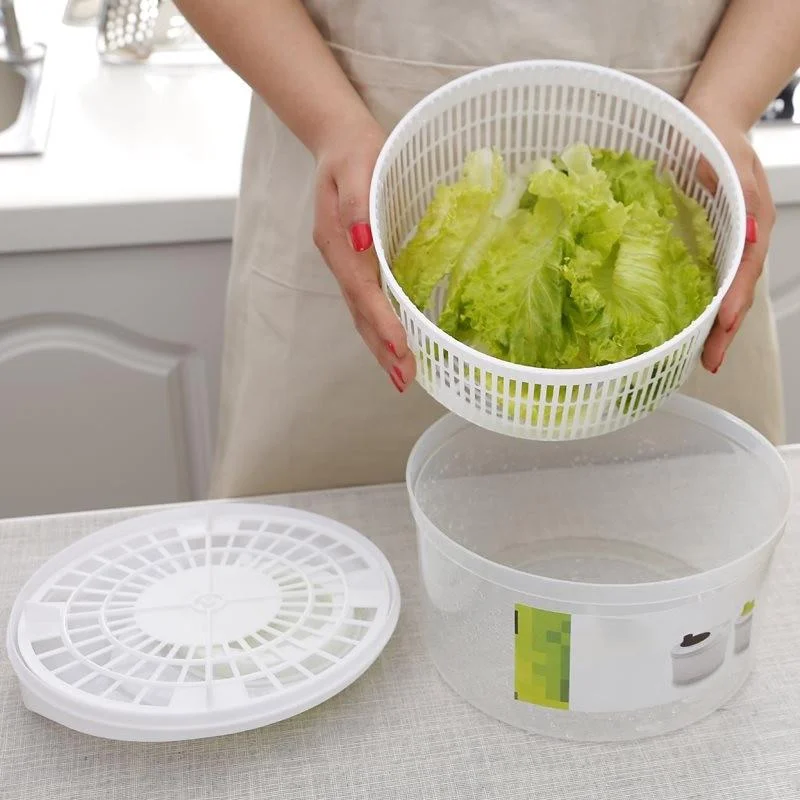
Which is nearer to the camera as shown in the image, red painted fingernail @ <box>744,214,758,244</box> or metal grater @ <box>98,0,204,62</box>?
red painted fingernail @ <box>744,214,758,244</box>

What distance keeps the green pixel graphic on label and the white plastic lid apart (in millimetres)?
88

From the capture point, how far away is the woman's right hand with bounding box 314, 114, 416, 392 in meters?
0.70

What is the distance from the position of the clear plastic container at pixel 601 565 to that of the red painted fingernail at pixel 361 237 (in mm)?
144

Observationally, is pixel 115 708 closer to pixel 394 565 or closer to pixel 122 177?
pixel 394 565

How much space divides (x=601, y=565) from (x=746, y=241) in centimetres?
25

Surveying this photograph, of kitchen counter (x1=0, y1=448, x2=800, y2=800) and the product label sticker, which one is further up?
the product label sticker

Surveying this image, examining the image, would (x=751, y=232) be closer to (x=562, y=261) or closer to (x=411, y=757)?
(x=562, y=261)

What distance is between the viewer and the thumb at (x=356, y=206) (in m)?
0.73

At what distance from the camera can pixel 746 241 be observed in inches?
27.9

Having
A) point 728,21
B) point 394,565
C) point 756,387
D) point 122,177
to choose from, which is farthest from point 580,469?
point 122,177

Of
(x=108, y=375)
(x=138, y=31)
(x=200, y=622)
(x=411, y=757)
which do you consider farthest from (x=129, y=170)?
(x=411, y=757)

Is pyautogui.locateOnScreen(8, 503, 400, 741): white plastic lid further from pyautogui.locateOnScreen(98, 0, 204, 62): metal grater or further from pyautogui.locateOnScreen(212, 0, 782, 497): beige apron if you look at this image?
pyautogui.locateOnScreen(98, 0, 204, 62): metal grater

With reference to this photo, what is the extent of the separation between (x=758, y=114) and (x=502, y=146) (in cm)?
20

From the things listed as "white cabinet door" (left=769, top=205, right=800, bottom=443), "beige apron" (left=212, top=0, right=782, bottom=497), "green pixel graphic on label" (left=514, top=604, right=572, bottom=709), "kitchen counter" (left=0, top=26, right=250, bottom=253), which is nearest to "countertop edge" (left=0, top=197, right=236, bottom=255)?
"kitchen counter" (left=0, top=26, right=250, bottom=253)
